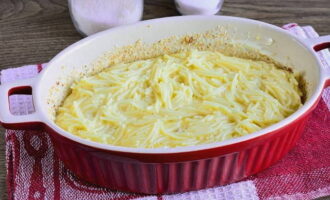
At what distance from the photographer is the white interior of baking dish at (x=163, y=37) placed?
66.3 inches

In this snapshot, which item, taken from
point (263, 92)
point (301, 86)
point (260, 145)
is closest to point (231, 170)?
point (260, 145)

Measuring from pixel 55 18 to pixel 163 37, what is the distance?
32.8 inches

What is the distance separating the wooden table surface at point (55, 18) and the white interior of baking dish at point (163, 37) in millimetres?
455

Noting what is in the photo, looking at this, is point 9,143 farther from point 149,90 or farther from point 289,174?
point 289,174

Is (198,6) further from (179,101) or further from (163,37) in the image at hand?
(179,101)

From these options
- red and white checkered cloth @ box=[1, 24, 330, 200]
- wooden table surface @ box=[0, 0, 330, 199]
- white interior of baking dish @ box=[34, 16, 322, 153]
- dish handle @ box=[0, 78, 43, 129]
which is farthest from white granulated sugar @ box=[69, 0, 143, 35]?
dish handle @ box=[0, 78, 43, 129]

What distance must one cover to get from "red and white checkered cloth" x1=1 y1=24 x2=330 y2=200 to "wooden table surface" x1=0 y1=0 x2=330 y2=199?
0.63 metres

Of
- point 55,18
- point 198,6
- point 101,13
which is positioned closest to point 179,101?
point 101,13

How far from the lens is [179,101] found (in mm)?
1667

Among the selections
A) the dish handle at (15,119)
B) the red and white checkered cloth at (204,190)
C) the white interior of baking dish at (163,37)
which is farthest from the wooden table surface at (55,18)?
the dish handle at (15,119)

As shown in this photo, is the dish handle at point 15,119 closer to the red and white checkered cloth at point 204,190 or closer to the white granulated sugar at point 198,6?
the red and white checkered cloth at point 204,190

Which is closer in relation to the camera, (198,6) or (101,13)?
(101,13)

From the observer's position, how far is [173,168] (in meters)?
1.35

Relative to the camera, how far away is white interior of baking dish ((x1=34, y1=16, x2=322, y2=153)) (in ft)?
5.52
